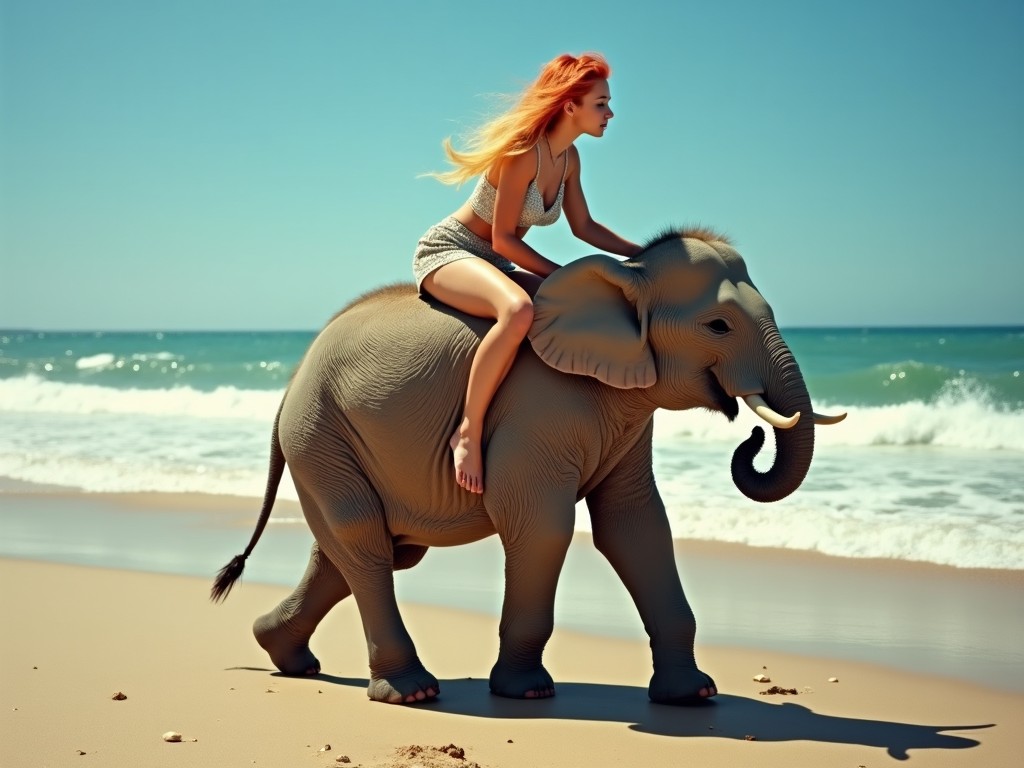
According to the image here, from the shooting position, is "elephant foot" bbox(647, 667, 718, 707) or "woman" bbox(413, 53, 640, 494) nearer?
"woman" bbox(413, 53, 640, 494)

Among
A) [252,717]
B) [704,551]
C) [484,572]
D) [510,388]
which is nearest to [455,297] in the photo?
[510,388]

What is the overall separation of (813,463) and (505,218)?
34.1 feet

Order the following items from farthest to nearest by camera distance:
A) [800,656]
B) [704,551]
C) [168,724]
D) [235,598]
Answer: [704,551], [235,598], [800,656], [168,724]

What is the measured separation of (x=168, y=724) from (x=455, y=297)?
208 cm

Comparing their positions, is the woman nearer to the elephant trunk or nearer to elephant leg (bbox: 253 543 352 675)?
the elephant trunk

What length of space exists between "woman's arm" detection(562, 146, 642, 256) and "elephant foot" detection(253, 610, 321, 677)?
2.30 metres

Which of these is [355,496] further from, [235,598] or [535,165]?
[235,598]

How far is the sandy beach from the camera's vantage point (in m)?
4.68

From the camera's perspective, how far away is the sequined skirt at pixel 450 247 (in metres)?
5.54

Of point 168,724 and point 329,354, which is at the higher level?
point 329,354

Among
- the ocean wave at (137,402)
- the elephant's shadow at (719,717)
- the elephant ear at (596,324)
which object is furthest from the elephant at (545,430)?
the ocean wave at (137,402)

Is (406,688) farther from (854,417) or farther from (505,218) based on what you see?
(854,417)

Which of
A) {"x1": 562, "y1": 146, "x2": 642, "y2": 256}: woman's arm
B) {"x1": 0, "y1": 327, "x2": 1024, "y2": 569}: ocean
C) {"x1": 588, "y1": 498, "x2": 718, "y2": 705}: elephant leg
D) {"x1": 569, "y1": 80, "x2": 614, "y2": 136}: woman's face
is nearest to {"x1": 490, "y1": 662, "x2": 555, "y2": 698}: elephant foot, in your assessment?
{"x1": 588, "y1": 498, "x2": 718, "y2": 705}: elephant leg

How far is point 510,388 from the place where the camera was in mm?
5215
